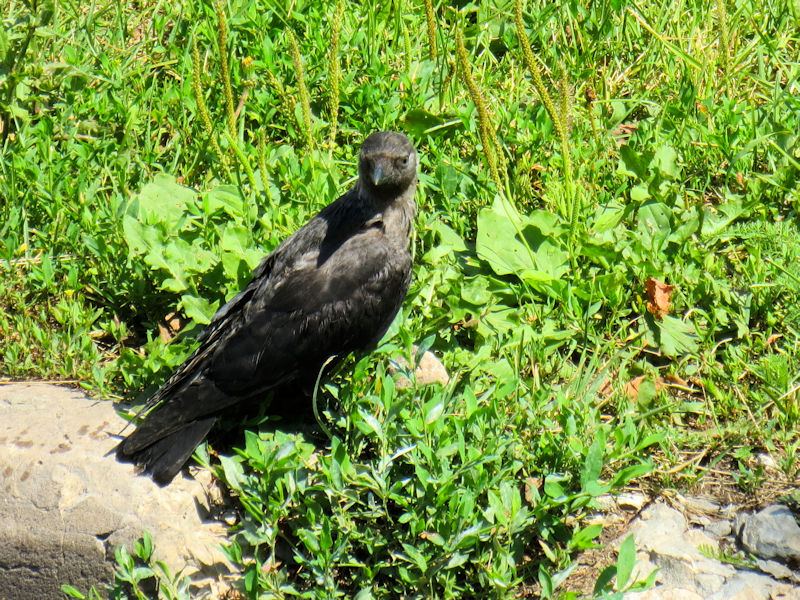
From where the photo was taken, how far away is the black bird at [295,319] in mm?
3807

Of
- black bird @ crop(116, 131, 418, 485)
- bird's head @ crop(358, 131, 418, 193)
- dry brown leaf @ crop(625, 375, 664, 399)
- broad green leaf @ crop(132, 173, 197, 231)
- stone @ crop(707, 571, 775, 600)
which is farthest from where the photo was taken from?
broad green leaf @ crop(132, 173, 197, 231)

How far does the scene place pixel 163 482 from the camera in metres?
3.63

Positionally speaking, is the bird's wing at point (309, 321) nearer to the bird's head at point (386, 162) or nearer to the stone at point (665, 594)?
the bird's head at point (386, 162)

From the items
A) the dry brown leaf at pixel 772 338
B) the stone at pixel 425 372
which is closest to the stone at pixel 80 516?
the stone at pixel 425 372

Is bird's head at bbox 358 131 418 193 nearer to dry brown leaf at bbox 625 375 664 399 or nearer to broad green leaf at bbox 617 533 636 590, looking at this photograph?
dry brown leaf at bbox 625 375 664 399

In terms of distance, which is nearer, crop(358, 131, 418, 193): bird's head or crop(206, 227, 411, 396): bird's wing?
crop(206, 227, 411, 396): bird's wing

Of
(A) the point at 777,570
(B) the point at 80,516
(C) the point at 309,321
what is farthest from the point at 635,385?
(B) the point at 80,516

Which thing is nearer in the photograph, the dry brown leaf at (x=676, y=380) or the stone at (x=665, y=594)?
the stone at (x=665, y=594)

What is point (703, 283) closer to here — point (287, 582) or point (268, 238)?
point (268, 238)

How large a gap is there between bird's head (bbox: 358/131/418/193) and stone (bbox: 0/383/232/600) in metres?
1.53

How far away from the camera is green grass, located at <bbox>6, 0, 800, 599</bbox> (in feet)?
11.2

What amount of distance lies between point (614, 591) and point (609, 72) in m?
3.55

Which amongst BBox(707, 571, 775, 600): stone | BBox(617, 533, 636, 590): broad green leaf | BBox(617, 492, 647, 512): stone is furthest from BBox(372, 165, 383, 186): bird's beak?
BBox(707, 571, 775, 600): stone

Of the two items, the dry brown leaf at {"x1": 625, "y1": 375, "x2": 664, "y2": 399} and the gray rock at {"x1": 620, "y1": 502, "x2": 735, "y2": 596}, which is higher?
the dry brown leaf at {"x1": 625, "y1": 375, "x2": 664, "y2": 399}
